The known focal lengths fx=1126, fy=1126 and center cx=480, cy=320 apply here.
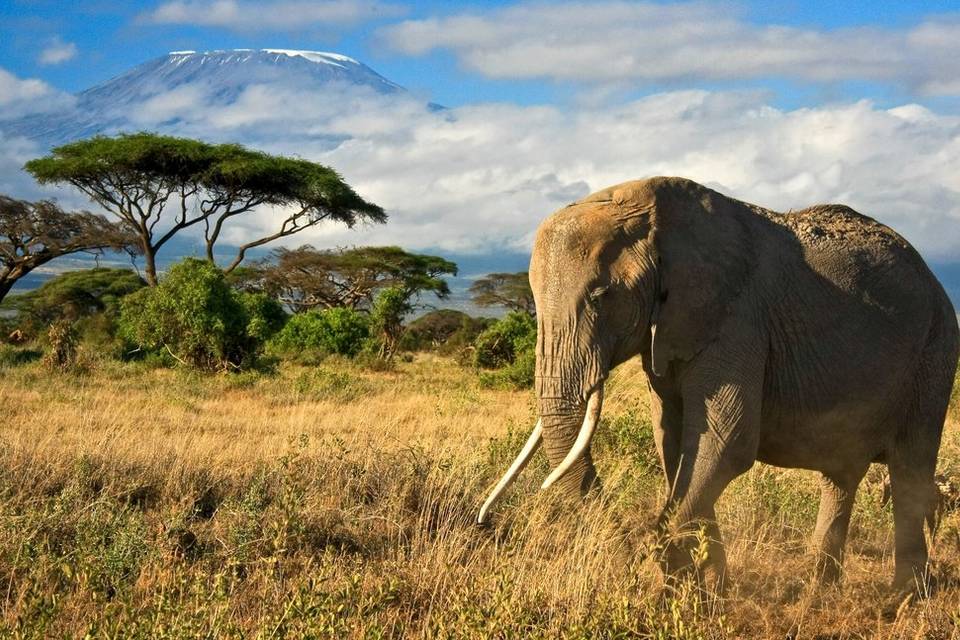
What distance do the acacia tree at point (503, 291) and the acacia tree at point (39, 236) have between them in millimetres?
15789

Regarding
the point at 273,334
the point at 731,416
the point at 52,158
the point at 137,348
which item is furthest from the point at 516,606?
the point at 52,158

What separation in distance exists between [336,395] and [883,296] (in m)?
9.77

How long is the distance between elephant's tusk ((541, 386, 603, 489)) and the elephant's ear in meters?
0.33

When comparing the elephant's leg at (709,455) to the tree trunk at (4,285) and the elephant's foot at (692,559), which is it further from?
the tree trunk at (4,285)

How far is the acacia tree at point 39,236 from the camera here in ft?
112

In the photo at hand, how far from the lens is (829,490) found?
625 centimetres

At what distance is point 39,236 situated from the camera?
114 feet

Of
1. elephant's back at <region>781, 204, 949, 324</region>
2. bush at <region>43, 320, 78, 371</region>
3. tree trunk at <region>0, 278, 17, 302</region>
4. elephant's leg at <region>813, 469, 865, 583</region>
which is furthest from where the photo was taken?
tree trunk at <region>0, 278, 17, 302</region>

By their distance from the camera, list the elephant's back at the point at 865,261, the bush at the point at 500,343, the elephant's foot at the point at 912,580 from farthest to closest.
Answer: the bush at the point at 500,343 → the elephant's foot at the point at 912,580 → the elephant's back at the point at 865,261

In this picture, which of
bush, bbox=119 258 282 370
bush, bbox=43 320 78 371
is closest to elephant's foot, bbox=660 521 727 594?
bush, bbox=43 320 78 371

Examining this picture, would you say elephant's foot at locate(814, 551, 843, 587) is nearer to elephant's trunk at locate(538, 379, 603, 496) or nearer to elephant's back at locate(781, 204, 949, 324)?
elephant's back at locate(781, 204, 949, 324)

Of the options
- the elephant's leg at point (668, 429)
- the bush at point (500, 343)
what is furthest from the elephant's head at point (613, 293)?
the bush at point (500, 343)

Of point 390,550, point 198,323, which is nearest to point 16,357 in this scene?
point 198,323

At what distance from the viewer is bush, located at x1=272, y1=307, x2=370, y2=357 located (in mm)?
23891
